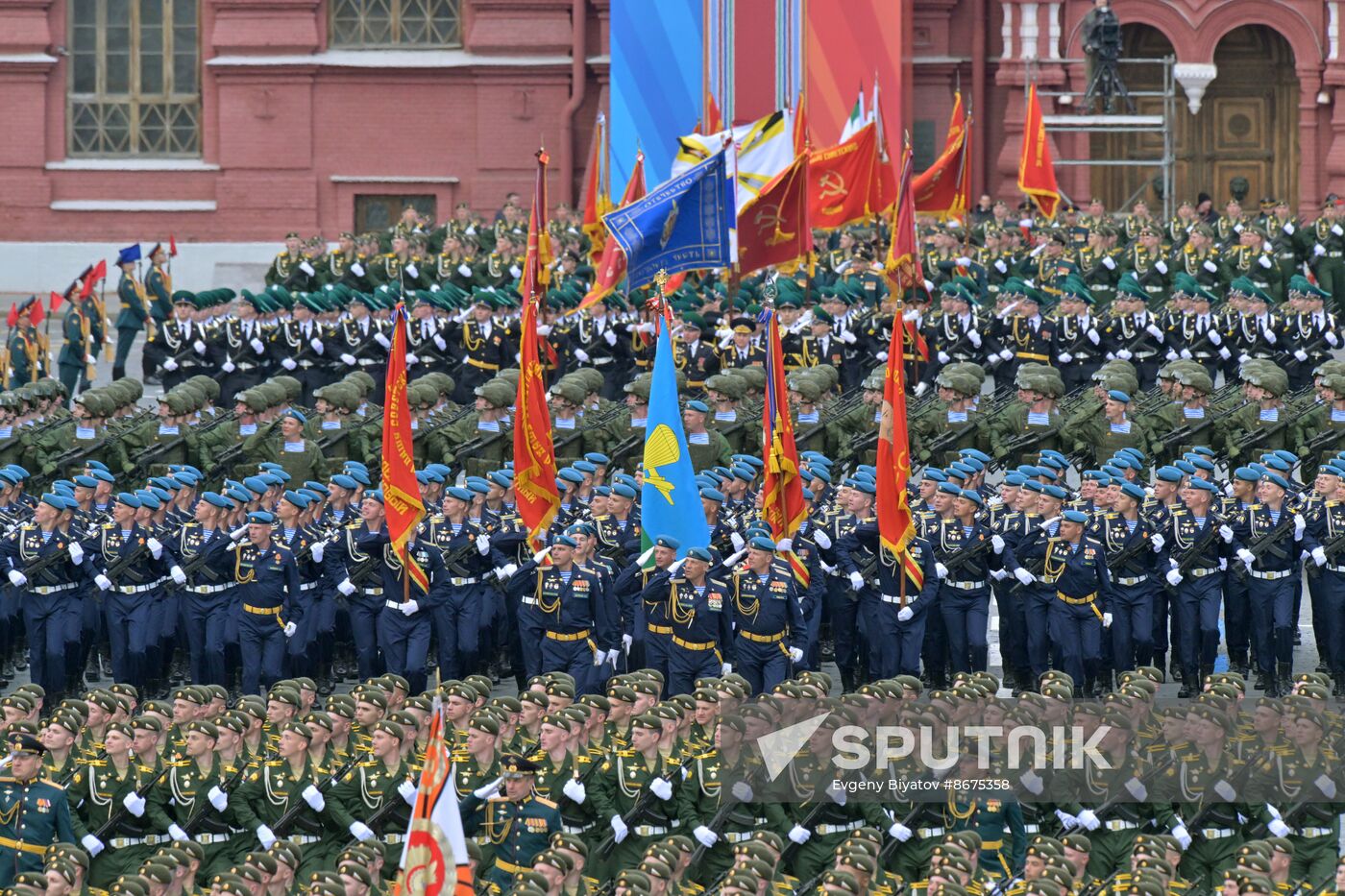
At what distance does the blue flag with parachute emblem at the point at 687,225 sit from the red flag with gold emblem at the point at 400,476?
3836 mm

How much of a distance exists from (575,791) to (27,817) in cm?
274

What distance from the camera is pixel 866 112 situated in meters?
32.4

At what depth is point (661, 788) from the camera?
1376 centimetres

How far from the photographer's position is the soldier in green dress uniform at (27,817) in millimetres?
13680

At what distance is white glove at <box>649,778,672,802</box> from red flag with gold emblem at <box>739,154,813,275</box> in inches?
396

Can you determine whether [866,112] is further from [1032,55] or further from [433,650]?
[433,650]

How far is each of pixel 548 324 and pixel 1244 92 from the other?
14.9 meters

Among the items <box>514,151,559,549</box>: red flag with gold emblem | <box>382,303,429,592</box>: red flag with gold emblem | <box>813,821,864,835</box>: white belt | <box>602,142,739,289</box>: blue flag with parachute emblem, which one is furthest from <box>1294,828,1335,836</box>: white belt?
<box>602,142,739,289</box>: blue flag with parachute emblem

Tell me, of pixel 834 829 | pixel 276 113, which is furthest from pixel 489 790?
pixel 276 113

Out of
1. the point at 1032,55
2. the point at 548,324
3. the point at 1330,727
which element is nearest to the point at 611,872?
the point at 1330,727

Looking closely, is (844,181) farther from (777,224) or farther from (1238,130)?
(1238,130)

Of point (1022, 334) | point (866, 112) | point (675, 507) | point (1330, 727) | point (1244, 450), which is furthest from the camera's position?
point (866, 112)

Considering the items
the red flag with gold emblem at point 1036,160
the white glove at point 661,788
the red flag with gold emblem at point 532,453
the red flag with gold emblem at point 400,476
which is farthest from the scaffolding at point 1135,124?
the white glove at point 661,788

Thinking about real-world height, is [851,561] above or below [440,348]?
below
